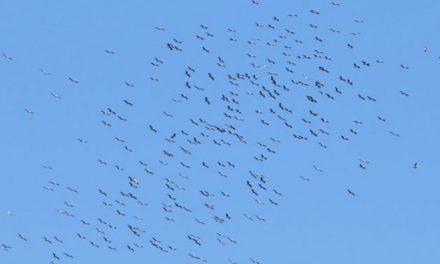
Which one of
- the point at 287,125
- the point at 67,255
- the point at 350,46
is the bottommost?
the point at 67,255

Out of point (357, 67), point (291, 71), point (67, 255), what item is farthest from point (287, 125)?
point (67, 255)

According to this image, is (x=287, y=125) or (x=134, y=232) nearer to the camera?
(x=134, y=232)

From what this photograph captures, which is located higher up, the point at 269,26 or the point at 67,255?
the point at 269,26

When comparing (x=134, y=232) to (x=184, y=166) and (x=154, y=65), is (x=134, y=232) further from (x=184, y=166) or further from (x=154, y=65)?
(x=154, y=65)

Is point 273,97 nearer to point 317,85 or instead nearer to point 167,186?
point 317,85

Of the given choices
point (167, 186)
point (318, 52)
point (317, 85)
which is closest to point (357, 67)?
point (317, 85)

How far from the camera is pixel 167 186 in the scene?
502ft

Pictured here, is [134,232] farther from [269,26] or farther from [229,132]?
[269,26]

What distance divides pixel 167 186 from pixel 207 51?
1880cm

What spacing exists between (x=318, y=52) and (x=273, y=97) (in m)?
13.4

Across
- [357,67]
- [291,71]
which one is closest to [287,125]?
[291,71]

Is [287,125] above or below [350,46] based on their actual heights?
below

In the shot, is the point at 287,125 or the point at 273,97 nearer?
the point at 273,97

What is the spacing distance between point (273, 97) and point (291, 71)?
20.2 feet
